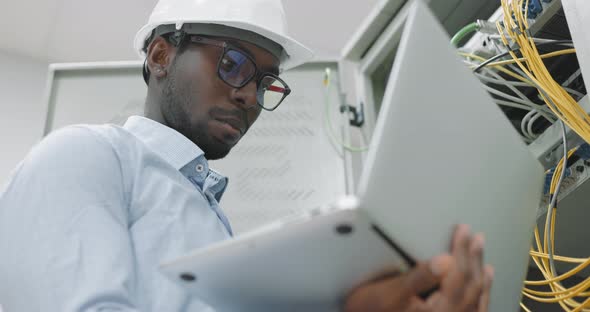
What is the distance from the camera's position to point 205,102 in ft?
3.57

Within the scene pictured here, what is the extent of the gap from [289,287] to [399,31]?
1.11 m

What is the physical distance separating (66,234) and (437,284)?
0.43 m

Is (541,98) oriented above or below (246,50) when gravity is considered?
above

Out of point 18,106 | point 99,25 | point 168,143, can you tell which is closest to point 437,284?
point 168,143

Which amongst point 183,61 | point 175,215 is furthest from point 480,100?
point 183,61

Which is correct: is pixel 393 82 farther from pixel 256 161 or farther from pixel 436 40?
pixel 256 161

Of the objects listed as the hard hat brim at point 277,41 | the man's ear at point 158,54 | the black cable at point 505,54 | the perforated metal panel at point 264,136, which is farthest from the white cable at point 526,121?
the man's ear at point 158,54

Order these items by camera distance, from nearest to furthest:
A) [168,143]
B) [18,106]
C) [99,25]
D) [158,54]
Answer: [168,143] → [158,54] → [99,25] → [18,106]

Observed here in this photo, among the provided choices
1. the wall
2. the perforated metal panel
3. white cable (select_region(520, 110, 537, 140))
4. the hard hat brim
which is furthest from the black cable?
the wall

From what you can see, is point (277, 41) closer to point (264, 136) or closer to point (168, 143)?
point (168, 143)

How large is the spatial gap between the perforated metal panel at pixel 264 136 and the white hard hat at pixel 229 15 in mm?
505

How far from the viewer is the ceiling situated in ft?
8.65

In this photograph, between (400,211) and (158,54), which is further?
(158,54)

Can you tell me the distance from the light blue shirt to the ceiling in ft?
6.20
